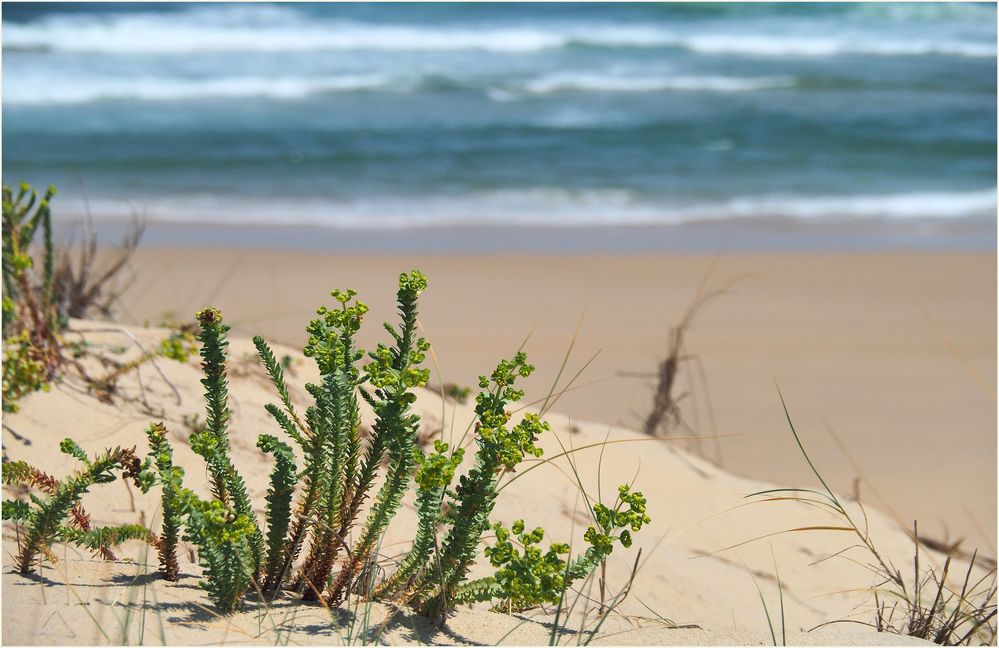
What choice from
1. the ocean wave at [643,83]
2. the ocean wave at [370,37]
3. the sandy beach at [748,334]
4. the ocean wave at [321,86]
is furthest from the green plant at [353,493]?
the ocean wave at [370,37]

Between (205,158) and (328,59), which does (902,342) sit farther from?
(328,59)

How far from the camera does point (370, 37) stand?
21.0 meters

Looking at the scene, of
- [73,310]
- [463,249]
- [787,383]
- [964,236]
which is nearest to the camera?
[73,310]

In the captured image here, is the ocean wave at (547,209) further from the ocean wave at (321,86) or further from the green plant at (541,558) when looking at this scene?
the green plant at (541,558)

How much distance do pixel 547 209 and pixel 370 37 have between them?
1204cm

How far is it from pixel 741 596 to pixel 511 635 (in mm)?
1186

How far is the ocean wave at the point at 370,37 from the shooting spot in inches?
782

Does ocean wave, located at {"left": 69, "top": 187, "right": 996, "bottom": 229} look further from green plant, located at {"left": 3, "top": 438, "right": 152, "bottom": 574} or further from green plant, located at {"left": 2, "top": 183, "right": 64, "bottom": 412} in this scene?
green plant, located at {"left": 3, "top": 438, "right": 152, "bottom": 574}

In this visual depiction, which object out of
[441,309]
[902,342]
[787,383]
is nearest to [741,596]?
[787,383]

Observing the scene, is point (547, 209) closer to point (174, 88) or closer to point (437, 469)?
point (437, 469)

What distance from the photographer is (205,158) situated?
12602mm

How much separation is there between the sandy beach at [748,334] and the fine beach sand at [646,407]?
20 mm

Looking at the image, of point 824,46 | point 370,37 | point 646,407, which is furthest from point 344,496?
point 824,46

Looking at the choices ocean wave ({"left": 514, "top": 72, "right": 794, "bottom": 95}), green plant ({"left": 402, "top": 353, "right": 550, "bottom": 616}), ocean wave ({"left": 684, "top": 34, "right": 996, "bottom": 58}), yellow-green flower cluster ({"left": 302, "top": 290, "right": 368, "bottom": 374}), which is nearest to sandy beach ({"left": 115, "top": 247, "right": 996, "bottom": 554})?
green plant ({"left": 402, "top": 353, "right": 550, "bottom": 616})
